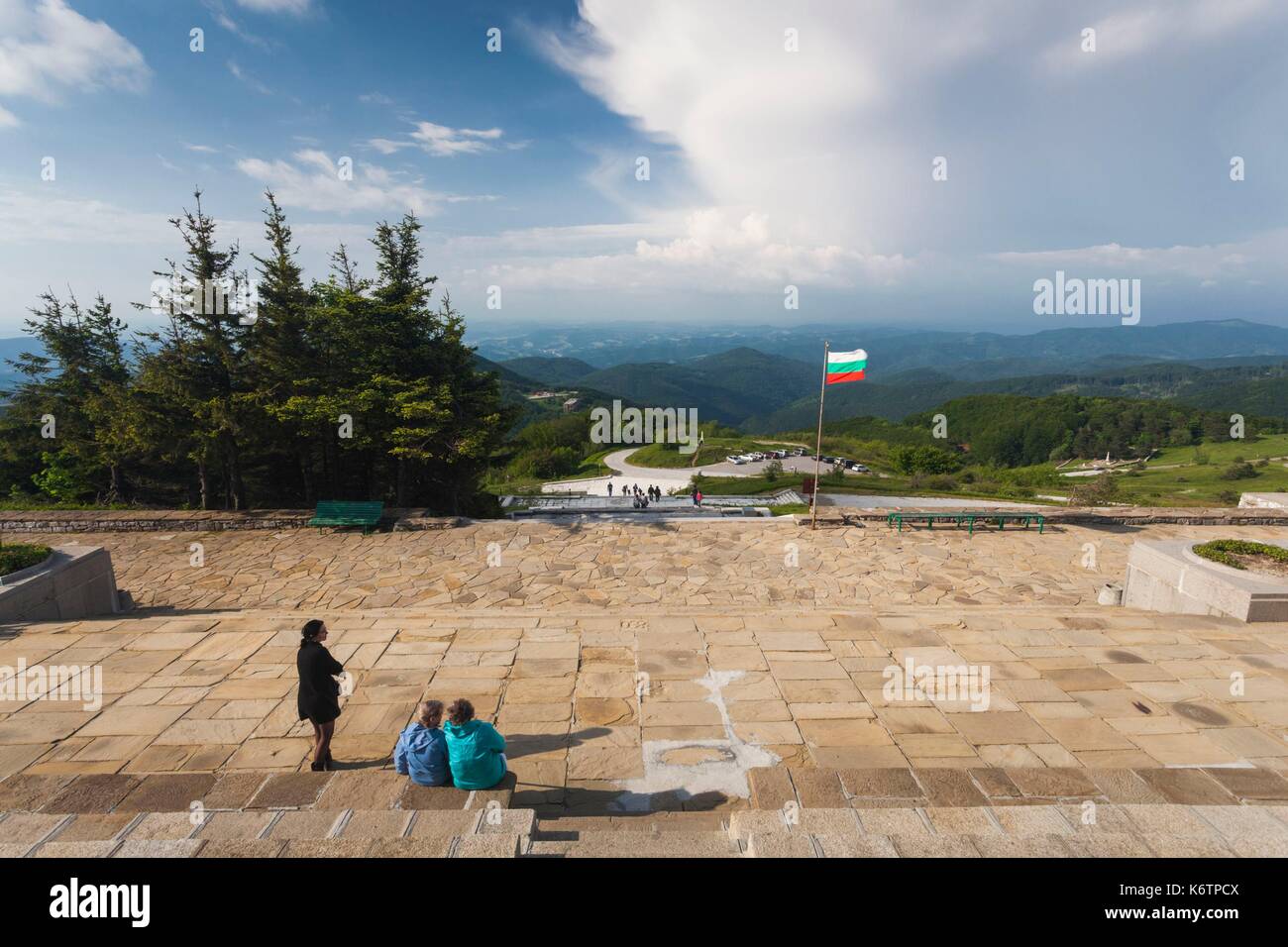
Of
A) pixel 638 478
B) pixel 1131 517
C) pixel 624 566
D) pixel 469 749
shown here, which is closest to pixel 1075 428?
pixel 638 478

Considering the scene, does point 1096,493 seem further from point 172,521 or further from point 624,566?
point 172,521

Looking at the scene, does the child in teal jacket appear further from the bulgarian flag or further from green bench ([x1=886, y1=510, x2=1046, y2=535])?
green bench ([x1=886, y1=510, x2=1046, y2=535])

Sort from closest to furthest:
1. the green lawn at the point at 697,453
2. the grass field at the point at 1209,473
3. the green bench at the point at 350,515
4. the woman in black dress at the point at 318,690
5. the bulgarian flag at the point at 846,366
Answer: the woman in black dress at the point at 318,690, the bulgarian flag at the point at 846,366, the green bench at the point at 350,515, the grass field at the point at 1209,473, the green lawn at the point at 697,453

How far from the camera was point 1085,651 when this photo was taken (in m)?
7.14

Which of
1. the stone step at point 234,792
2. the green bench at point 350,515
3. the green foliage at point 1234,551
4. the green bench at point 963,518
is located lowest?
the stone step at point 234,792

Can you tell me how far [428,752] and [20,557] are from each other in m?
8.02

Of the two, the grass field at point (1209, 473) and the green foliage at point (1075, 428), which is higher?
the green foliage at point (1075, 428)

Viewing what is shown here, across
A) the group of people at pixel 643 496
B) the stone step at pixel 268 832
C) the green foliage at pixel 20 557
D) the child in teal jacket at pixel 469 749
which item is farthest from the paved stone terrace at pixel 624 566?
the group of people at pixel 643 496

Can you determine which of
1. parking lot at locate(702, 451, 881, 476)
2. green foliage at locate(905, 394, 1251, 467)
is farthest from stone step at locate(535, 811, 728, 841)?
green foliage at locate(905, 394, 1251, 467)

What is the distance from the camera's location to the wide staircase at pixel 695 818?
3258 mm

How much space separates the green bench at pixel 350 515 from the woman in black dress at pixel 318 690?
8.69 meters

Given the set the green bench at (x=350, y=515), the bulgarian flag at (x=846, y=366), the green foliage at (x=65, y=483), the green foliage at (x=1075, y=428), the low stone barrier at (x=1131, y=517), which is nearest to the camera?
the bulgarian flag at (x=846, y=366)

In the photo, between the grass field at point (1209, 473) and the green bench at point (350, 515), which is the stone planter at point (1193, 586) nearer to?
the green bench at point (350, 515)
